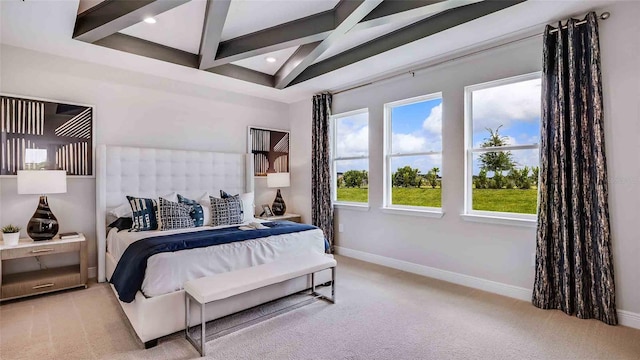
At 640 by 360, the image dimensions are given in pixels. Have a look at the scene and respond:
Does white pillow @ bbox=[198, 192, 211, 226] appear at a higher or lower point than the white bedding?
higher

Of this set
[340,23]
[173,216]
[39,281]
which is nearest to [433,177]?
[340,23]

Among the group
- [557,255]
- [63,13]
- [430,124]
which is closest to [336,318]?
[557,255]

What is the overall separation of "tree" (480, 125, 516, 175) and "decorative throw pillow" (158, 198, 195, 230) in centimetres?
346

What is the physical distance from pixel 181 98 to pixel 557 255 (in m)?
4.89

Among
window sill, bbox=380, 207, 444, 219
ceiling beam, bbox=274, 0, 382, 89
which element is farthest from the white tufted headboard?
window sill, bbox=380, 207, 444, 219

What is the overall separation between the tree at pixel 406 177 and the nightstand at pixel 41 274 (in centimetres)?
387

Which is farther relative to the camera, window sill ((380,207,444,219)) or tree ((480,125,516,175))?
window sill ((380,207,444,219))

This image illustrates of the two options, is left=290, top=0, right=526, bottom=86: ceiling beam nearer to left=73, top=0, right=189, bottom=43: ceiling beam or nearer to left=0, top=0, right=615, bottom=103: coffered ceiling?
left=0, top=0, right=615, bottom=103: coffered ceiling

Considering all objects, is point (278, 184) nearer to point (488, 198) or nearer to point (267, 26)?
point (267, 26)

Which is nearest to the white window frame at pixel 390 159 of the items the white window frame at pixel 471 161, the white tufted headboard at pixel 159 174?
the white window frame at pixel 471 161

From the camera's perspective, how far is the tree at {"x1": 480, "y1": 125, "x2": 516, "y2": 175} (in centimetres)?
351

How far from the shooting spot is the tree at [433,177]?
4113 millimetres

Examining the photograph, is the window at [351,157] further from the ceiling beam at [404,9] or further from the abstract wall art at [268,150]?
the ceiling beam at [404,9]

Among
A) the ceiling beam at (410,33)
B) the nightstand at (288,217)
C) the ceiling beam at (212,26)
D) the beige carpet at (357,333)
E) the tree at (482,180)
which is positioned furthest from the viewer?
the nightstand at (288,217)
